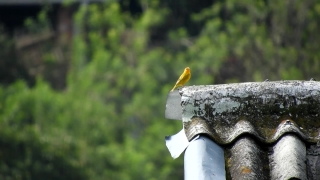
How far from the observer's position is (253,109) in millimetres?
3854

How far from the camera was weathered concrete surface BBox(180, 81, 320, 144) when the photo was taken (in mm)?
3799

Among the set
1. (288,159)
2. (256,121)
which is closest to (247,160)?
(288,159)

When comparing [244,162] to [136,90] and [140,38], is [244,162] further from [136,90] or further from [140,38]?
[140,38]

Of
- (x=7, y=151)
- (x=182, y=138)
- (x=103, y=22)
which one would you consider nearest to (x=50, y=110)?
(x=7, y=151)

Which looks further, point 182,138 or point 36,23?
point 36,23

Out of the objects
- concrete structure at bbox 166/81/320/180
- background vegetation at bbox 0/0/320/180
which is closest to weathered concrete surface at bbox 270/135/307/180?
concrete structure at bbox 166/81/320/180

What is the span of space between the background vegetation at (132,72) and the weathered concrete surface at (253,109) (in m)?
17.1

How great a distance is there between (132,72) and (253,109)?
1118 inches

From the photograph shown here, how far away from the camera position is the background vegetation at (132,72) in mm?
22656

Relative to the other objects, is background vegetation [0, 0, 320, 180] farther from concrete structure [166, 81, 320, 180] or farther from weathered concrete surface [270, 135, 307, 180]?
weathered concrete surface [270, 135, 307, 180]

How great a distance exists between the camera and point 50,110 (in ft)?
91.1

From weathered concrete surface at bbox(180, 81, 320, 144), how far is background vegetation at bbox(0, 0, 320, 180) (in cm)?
1712

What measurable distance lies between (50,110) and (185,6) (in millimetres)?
11876

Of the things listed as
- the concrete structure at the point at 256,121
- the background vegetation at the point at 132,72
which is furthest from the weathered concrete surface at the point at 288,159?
the background vegetation at the point at 132,72
